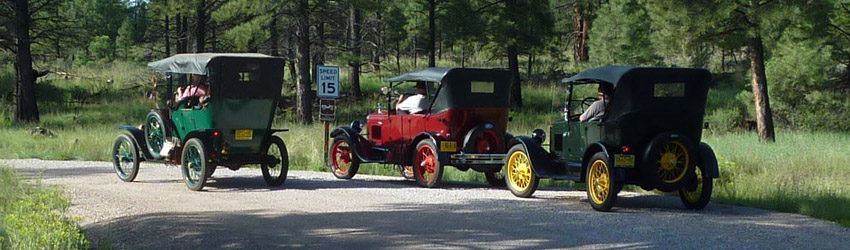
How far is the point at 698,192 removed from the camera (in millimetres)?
13594

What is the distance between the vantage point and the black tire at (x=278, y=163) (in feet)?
54.2

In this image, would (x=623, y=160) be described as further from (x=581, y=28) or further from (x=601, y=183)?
(x=581, y=28)

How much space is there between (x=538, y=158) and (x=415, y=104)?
147 inches

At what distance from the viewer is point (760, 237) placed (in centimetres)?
1086

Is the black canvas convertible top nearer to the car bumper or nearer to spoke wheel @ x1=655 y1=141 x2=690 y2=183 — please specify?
the car bumper

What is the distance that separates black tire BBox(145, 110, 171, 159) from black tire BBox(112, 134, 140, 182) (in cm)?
31

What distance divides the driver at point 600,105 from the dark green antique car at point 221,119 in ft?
16.8

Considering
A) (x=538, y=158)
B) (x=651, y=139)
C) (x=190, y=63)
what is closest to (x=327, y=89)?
(x=190, y=63)

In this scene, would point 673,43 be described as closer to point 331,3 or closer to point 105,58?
point 331,3

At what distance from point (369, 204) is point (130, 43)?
5695cm

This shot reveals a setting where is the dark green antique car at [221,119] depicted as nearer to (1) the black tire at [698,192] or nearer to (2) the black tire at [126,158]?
(2) the black tire at [126,158]

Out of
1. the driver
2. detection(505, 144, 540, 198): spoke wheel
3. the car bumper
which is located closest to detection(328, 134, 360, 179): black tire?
the car bumper

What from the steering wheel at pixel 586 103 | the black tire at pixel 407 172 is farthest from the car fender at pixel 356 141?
the steering wheel at pixel 586 103

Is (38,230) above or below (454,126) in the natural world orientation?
below
